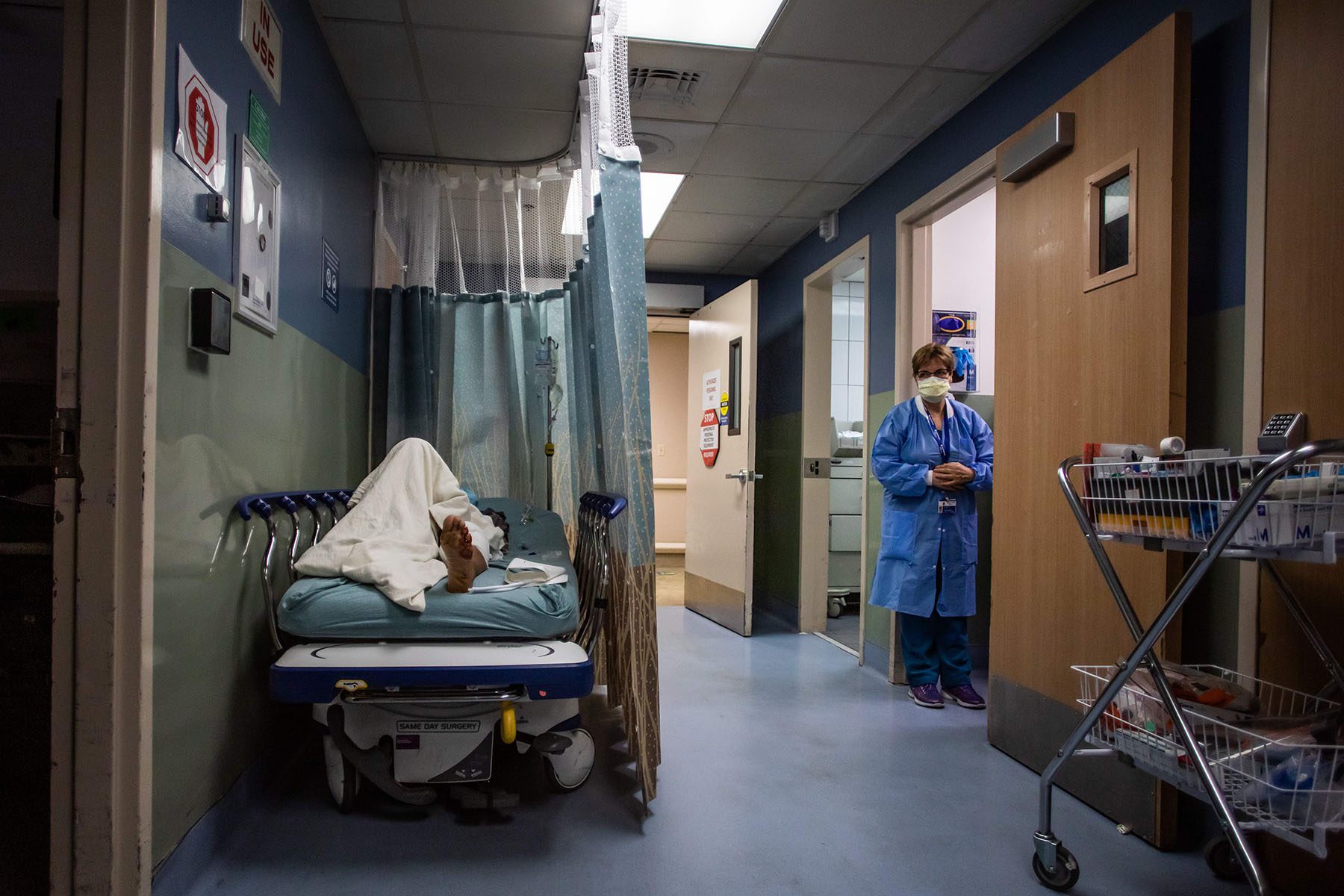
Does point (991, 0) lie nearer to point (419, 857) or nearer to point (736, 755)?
point (736, 755)

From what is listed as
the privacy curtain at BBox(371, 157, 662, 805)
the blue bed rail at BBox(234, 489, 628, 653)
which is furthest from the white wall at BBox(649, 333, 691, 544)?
the blue bed rail at BBox(234, 489, 628, 653)

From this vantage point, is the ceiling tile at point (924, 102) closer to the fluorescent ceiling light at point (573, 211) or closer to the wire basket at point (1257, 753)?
the fluorescent ceiling light at point (573, 211)

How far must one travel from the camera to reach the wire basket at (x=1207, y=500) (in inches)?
48.5

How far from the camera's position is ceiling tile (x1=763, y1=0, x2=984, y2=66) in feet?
7.76

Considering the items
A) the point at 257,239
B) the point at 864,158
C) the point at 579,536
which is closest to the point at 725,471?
the point at 864,158

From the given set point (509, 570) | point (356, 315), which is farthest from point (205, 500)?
point (356, 315)

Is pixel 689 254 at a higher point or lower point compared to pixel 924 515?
higher

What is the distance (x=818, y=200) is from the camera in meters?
4.07

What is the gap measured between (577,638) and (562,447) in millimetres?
1099

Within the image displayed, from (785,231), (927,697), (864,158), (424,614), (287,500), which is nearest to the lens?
(424,614)

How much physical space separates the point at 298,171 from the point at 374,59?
2.16 ft

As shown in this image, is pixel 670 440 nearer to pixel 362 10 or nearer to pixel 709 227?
pixel 709 227

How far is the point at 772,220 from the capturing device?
441 centimetres

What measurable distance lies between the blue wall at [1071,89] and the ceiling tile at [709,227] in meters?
0.49
